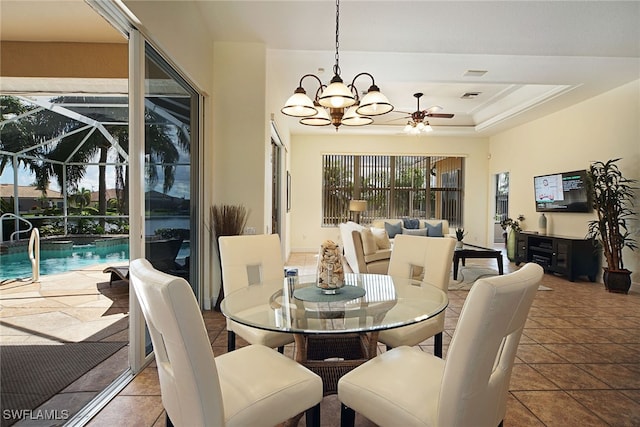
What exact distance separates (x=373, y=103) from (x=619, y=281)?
15.6 ft

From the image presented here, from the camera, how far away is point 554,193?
6.25m

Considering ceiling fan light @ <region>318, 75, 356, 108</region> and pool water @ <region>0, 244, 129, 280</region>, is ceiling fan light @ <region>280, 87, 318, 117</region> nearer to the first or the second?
ceiling fan light @ <region>318, 75, 356, 108</region>

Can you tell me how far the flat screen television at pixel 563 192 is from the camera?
5.59 meters

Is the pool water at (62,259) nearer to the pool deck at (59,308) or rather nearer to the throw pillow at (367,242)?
the pool deck at (59,308)

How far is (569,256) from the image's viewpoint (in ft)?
17.9

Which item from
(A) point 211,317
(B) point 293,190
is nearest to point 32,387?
(A) point 211,317

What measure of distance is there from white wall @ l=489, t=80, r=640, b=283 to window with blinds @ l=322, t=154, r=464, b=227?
129cm

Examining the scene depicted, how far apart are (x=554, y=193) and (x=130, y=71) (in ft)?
22.6

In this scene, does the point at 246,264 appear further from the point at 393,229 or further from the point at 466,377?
the point at 393,229

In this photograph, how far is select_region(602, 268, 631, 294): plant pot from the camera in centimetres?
472

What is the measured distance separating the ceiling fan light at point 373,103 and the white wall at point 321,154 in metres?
6.00

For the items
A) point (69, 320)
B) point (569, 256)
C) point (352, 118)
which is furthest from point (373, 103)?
point (569, 256)

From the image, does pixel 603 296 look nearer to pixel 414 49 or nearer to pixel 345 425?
pixel 414 49

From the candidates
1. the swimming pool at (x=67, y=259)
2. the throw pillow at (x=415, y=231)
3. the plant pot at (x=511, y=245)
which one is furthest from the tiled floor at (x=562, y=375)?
the throw pillow at (x=415, y=231)
